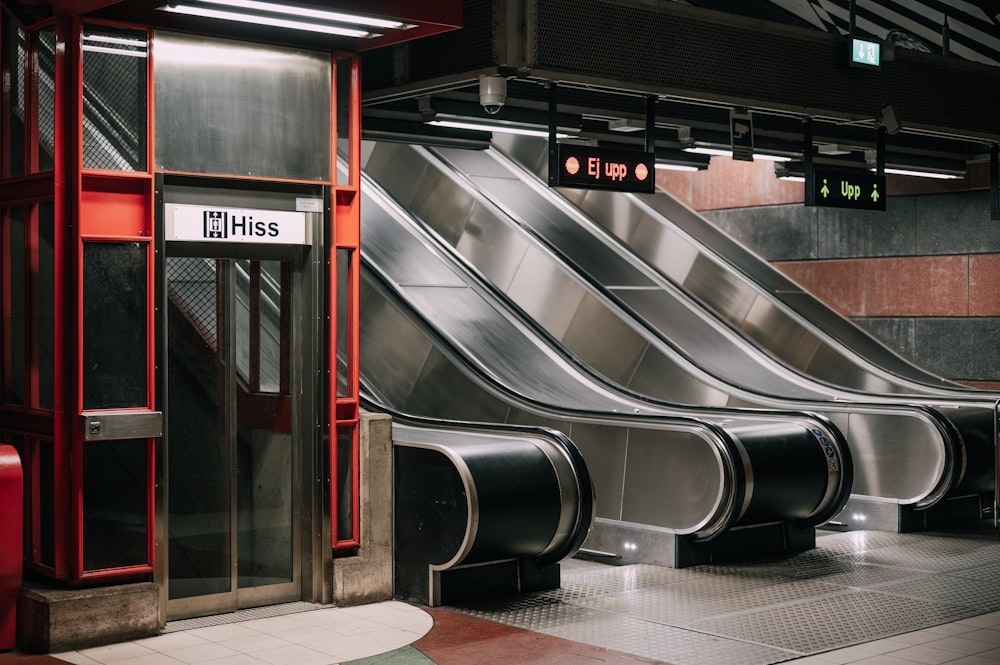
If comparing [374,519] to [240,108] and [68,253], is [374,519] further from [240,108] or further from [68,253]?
[240,108]

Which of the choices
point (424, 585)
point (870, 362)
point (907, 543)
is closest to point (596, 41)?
point (424, 585)

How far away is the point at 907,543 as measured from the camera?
35.0ft

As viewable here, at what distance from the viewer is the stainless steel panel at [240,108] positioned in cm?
740

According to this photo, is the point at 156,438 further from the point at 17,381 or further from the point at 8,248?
the point at 8,248

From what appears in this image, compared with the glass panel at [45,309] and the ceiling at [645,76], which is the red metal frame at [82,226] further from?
the ceiling at [645,76]

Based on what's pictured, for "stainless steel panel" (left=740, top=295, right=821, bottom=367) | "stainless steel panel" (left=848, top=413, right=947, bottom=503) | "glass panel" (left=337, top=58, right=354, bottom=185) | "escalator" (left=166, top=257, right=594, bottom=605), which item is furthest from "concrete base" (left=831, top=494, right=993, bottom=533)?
"glass panel" (left=337, top=58, right=354, bottom=185)

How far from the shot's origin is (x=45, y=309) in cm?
731

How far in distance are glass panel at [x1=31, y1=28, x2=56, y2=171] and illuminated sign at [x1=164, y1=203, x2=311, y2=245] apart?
0.72 metres

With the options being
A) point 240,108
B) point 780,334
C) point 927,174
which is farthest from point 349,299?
point 780,334

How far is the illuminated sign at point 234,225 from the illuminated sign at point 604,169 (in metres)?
1.83

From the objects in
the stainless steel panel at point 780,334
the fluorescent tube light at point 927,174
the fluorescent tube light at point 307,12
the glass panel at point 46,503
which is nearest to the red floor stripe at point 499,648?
the glass panel at point 46,503

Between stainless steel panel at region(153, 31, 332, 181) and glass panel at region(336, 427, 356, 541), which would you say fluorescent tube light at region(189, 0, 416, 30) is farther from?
glass panel at region(336, 427, 356, 541)

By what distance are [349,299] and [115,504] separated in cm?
194

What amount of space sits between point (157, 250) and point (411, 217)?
6.38m
